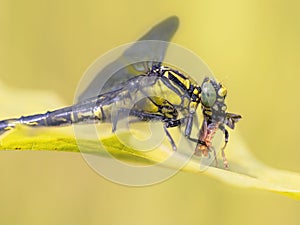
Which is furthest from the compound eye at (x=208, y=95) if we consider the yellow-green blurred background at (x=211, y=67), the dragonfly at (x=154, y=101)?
the yellow-green blurred background at (x=211, y=67)

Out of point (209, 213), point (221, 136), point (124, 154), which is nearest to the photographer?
point (124, 154)

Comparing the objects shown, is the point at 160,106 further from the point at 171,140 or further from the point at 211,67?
the point at 211,67

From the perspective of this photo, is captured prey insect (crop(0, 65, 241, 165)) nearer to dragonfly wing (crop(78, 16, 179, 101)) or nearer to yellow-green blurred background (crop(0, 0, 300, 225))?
dragonfly wing (crop(78, 16, 179, 101))

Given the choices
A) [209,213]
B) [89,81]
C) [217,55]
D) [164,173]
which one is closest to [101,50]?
[217,55]

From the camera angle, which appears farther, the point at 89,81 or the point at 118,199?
the point at 118,199

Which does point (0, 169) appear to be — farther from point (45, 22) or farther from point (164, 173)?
point (164, 173)

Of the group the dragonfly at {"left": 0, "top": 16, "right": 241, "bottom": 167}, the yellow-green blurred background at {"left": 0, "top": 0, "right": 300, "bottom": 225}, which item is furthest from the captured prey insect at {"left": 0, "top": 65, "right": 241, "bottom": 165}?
the yellow-green blurred background at {"left": 0, "top": 0, "right": 300, "bottom": 225}
